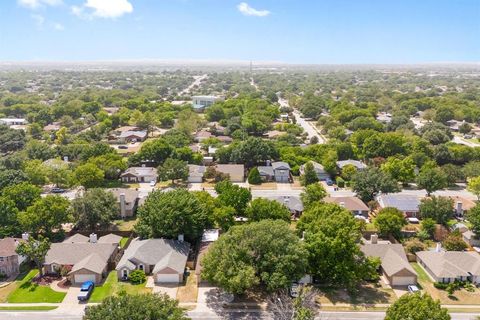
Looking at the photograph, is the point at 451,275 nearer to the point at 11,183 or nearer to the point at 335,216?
the point at 335,216

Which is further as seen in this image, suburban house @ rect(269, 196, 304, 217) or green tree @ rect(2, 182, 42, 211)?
suburban house @ rect(269, 196, 304, 217)

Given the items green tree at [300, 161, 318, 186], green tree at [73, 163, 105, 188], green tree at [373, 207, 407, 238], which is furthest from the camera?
green tree at [300, 161, 318, 186]

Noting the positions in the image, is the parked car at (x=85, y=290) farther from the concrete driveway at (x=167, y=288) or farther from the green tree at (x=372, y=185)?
the green tree at (x=372, y=185)

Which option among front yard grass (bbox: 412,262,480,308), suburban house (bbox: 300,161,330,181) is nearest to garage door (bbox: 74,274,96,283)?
front yard grass (bbox: 412,262,480,308)

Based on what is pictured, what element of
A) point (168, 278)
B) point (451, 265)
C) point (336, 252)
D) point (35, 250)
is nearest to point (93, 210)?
point (35, 250)

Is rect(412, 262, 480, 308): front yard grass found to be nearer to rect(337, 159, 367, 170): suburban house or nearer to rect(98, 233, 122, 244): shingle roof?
rect(98, 233, 122, 244): shingle roof

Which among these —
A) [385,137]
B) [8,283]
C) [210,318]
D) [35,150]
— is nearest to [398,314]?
[210,318]
